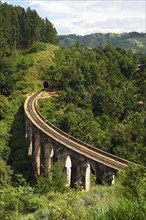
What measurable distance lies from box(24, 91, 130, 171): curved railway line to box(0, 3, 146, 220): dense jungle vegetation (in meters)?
4.09

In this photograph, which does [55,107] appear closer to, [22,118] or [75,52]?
[22,118]

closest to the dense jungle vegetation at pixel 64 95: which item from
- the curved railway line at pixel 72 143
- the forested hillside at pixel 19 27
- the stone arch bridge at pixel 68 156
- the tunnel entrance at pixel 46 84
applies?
the forested hillside at pixel 19 27

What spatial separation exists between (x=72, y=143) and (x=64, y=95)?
2672cm

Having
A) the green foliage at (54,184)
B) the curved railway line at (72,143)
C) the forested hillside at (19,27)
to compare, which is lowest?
the green foliage at (54,184)

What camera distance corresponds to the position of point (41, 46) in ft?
332

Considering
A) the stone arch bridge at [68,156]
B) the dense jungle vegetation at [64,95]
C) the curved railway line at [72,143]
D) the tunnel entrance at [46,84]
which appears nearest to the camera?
the stone arch bridge at [68,156]

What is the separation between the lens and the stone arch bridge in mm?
44812

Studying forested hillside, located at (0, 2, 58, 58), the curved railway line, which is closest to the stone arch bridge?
the curved railway line

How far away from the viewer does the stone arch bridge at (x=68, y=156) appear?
44812mm

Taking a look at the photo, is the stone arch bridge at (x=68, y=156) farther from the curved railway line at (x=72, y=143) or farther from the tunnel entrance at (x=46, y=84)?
the tunnel entrance at (x=46, y=84)

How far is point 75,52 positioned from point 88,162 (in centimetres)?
6098

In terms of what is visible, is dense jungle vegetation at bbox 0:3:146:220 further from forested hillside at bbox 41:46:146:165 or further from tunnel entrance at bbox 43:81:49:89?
tunnel entrance at bbox 43:81:49:89

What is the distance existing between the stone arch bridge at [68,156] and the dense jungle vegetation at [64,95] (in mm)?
3003

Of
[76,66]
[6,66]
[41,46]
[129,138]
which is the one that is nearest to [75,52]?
[41,46]
